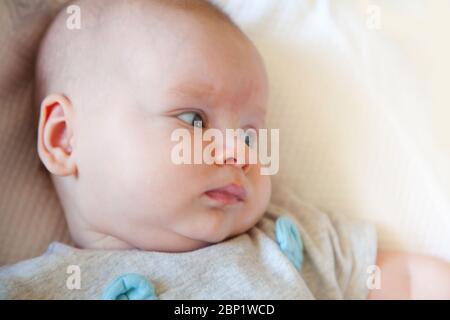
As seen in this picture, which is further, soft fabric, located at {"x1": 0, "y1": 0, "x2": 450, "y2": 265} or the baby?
soft fabric, located at {"x1": 0, "y1": 0, "x2": 450, "y2": 265}

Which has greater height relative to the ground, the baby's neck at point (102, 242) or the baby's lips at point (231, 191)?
the baby's lips at point (231, 191)

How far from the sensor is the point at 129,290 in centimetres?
70

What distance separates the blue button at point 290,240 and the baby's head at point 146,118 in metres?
0.06

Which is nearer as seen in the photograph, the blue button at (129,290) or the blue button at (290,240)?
the blue button at (129,290)

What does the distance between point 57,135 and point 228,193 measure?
0.27 metres

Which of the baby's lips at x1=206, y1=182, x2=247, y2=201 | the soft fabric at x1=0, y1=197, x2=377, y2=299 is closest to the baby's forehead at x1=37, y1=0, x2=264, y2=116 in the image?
the baby's lips at x1=206, y1=182, x2=247, y2=201

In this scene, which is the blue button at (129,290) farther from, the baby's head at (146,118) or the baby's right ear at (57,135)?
the baby's right ear at (57,135)

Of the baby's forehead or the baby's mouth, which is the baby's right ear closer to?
the baby's forehead

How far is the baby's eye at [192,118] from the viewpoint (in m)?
0.75

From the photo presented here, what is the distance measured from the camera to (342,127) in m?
0.97

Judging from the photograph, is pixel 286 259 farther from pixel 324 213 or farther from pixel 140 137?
pixel 140 137

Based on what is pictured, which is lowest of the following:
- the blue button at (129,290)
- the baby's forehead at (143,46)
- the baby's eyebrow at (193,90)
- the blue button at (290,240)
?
the blue button at (129,290)

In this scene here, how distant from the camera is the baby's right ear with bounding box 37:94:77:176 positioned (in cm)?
77

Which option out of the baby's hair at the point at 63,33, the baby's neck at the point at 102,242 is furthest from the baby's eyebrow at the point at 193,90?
the baby's neck at the point at 102,242
